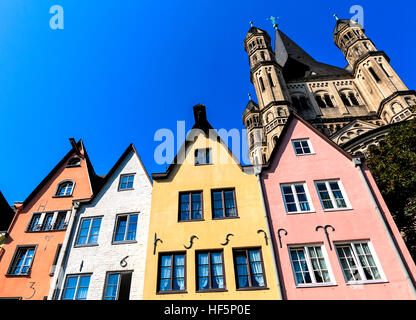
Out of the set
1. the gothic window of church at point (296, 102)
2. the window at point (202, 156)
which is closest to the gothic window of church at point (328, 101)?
the gothic window of church at point (296, 102)

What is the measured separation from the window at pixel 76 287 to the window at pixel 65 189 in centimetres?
655

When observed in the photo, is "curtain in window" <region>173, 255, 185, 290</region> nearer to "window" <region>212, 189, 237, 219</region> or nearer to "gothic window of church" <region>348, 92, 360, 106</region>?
"window" <region>212, 189, 237, 219</region>

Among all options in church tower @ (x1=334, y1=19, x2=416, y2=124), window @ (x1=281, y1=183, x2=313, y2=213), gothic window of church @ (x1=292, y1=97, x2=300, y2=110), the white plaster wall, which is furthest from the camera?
gothic window of church @ (x1=292, y1=97, x2=300, y2=110)

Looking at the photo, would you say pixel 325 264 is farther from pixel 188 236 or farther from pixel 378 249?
pixel 188 236

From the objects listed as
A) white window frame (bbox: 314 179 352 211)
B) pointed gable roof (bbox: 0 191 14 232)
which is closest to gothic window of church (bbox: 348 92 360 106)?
white window frame (bbox: 314 179 352 211)

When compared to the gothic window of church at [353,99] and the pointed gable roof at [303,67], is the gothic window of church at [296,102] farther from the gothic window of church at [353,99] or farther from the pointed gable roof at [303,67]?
the gothic window of church at [353,99]

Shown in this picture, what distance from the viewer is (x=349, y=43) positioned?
51.9m

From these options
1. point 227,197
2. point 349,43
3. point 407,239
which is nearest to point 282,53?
point 349,43

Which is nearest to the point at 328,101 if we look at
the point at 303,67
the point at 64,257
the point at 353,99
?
the point at 353,99

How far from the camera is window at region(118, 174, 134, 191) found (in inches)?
604

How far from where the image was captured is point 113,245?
41.7 ft

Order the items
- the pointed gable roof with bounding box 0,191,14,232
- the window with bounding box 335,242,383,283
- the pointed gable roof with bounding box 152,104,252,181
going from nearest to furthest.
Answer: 1. the window with bounding box 335,242,383,283
2. the pointed gable roof with bounding box 152,104,252,181
3. the pointed gable roof with bounding box 0,191,14,232

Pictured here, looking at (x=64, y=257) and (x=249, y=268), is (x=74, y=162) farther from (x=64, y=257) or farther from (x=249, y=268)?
(x=249, y=268)

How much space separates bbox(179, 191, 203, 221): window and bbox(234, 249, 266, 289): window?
8.83 ft
